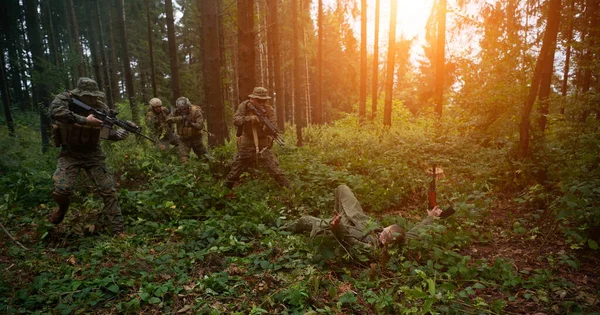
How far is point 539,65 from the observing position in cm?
595

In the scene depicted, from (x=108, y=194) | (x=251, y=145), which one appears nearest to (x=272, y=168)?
(x=251, y=145)

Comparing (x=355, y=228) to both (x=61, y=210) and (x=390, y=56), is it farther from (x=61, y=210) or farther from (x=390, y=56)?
(x=390, y=56)

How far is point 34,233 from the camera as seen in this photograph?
15.5ft

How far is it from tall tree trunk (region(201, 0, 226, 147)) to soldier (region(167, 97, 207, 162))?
448 mm

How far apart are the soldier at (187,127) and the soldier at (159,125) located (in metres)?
0.31

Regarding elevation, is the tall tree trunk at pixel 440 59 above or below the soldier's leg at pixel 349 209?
above

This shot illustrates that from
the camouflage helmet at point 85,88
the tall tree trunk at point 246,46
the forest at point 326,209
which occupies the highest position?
the tall tree trunk at point 246,46

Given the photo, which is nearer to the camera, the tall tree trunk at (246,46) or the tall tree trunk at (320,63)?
the tall tree trunk at (246,46)

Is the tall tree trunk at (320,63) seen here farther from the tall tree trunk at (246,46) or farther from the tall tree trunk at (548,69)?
the tall tree trunk at (548,69)

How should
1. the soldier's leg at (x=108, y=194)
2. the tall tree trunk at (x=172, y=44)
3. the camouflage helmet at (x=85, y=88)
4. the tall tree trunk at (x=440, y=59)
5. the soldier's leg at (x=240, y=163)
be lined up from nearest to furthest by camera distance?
the soldier's leg at (x=108, y=194) → the camouflage helmet at (x=85, y=88) → the soldier's leg at (x=240, y=163) → the tall tree trunk at (x=440, y=59) → the tall tree trunk at (x=172, y=44)

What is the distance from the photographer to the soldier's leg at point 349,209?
4.56 m

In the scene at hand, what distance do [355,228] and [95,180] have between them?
13.7 ft

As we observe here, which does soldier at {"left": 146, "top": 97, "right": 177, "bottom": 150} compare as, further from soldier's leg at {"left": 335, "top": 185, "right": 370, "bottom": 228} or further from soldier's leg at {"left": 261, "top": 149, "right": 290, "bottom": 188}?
soldier's leg at {"left": 335, "top": 185, "right": 370, "bottom": 228}

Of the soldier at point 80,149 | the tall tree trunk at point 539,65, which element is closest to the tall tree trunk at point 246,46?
the soldier at point 80,149
